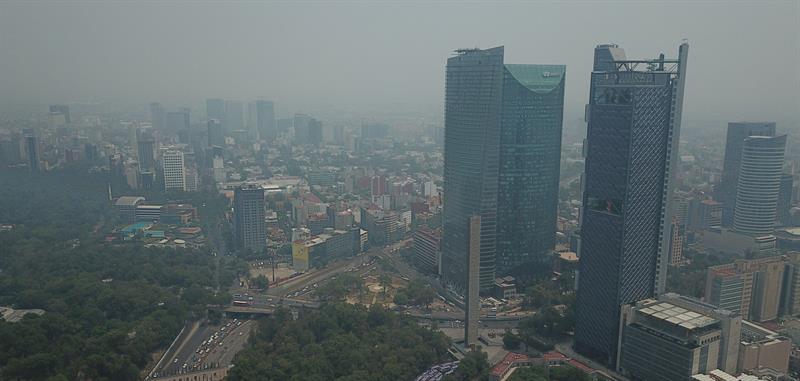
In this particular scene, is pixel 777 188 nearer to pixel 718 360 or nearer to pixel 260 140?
pixel 718 360

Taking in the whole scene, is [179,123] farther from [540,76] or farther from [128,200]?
[540,76]

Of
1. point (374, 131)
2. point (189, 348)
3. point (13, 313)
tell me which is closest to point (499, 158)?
A: point (189, 348)

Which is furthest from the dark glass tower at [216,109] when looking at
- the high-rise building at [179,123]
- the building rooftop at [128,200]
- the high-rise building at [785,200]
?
the high-rise building at [785,200]

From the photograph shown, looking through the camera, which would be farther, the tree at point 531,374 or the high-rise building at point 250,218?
the high-rise building at point 250,218

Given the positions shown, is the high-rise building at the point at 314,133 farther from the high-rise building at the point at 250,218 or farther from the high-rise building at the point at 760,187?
the high-rise building at the point at 760,187

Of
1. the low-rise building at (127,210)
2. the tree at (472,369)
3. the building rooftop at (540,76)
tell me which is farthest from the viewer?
the low-rise building at (127,210)

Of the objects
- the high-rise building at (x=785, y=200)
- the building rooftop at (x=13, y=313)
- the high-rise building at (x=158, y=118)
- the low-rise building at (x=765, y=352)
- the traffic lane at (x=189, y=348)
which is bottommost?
the traffic lane at (x=189, y=348)

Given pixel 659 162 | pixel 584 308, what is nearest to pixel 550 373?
pixel 584 308

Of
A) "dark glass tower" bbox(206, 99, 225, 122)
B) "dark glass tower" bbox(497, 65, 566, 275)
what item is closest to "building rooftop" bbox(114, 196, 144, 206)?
"dark glass tower" bbox(497, 65, 566, 275)
